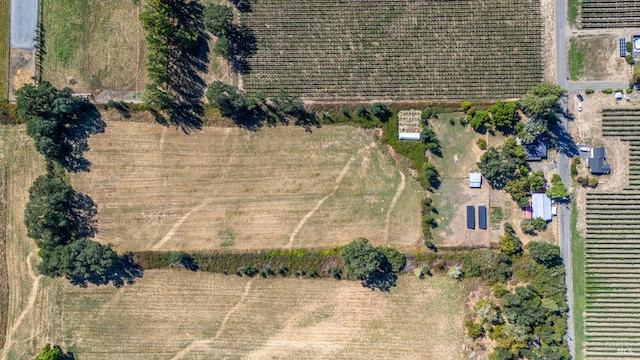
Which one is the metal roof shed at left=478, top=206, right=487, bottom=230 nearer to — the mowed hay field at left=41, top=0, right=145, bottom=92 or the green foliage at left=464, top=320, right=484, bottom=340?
the green foliage at left=464, top=320, right=484, bottom=340

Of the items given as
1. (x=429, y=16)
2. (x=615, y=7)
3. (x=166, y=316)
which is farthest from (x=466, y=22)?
(x=166, y=316)

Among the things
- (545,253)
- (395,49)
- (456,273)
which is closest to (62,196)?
(395,49)

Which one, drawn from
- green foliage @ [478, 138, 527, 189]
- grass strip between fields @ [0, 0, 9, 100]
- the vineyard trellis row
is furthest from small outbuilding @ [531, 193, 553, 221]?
grass strip between fields @ [0, 0, 9, 100]

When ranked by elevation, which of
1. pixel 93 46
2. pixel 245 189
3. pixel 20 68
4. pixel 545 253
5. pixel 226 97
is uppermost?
pixel 93 46

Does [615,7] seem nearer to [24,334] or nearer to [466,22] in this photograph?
[466,22]

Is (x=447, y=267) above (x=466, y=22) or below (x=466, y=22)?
below

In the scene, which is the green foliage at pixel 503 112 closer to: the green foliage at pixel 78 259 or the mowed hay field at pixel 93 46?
the mowed hay field at pixel 93 46

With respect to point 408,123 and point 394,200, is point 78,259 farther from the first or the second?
point 408,123

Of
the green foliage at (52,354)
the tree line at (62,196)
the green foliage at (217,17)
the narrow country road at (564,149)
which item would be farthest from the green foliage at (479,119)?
the green foliage at (52,354)
